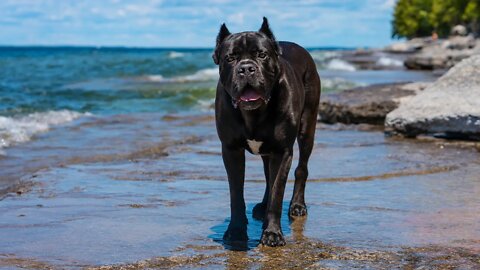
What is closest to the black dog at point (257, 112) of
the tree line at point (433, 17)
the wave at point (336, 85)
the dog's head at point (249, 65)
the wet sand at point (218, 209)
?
the dog's head at point (249, 65)

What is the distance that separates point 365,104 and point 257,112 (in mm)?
7961

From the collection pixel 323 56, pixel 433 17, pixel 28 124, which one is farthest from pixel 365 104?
pixel 433 17

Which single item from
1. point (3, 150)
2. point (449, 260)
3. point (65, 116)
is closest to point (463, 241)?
point (449, 260)

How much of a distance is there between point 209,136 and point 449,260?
772 centimetres

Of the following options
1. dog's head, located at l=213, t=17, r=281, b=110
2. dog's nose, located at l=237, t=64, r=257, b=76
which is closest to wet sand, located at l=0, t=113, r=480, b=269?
dog's head, located at l=213, t=17, r=281, b=110

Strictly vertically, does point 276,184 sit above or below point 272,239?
above

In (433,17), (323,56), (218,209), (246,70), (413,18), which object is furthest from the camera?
(413,18)

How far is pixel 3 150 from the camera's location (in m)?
10.2

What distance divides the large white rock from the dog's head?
17.2 feet

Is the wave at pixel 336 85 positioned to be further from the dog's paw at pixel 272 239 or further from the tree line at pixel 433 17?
the tree line at pixel 433 17

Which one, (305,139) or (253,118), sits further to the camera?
(305,139)

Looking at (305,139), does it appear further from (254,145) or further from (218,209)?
(254,145)

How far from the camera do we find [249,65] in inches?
172

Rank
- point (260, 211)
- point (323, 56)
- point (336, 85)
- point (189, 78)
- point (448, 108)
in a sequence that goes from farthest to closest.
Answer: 1. point (323, 56)
2. point (189, 78)
3. point (336, 85)
4. point (448, 108)
5. point (260, 211)
